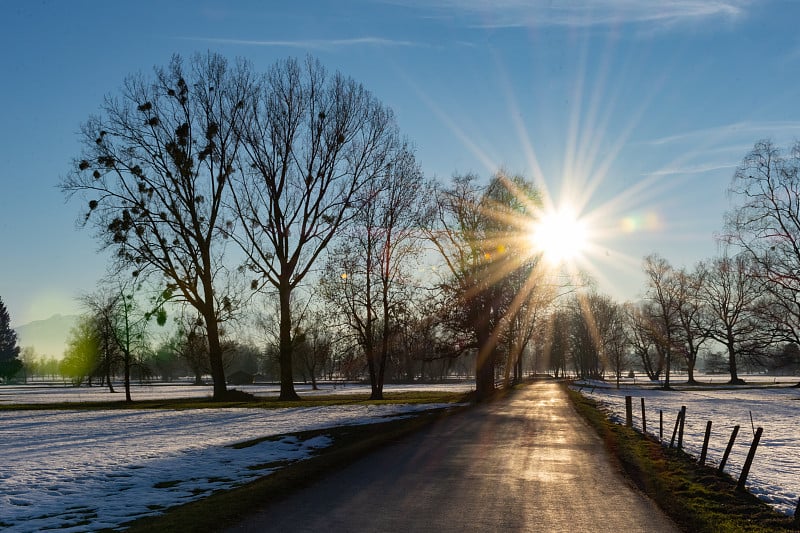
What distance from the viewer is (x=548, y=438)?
18.0 meters

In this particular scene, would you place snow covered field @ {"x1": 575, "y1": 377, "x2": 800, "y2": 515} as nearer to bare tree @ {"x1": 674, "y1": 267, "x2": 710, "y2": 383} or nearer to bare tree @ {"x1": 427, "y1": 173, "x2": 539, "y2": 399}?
bare tree @ {"x1": 427, "y1": 173, "x2": 539, "y2": 399}

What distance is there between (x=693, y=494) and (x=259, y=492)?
7175mm

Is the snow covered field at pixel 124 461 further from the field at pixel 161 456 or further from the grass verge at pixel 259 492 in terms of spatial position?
the grass verge at pixel 259 492

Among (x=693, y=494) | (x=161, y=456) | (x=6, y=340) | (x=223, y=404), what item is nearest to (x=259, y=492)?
(x=161, y=456)

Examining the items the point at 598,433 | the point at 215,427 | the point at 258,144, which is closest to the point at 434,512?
the point at 598,433

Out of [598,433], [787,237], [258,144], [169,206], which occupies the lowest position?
[598,433]

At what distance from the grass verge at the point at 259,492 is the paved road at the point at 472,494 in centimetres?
33

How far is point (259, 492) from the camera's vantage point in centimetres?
1017

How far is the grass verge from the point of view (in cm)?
820

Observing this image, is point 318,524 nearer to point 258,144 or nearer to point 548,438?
point 548,438

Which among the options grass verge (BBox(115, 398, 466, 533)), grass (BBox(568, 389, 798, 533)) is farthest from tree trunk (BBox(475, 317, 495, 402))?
grass (BBox(568, 389, 798, 533))

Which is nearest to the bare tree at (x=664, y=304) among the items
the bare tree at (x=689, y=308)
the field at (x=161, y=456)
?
the bare tree at (x=689, y=308)

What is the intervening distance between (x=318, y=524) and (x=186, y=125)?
32627 mm

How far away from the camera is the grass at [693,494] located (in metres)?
8.37
